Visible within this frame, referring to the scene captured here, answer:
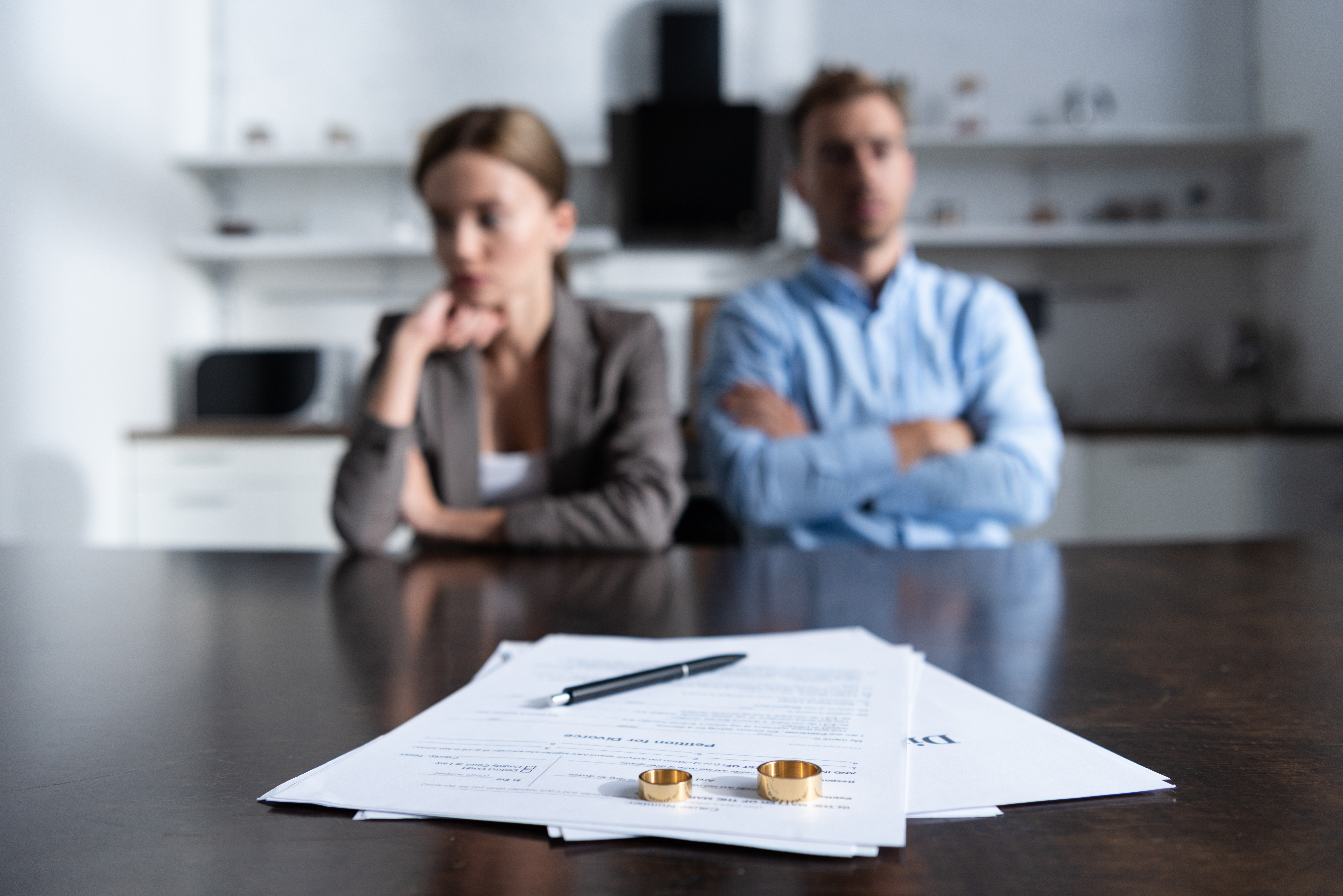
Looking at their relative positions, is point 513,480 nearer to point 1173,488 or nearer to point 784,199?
point 1173,488

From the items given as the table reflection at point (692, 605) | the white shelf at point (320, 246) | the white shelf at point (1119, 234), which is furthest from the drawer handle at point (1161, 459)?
the table reflection at point (692, 605)

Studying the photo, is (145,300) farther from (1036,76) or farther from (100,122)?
(1036,76)

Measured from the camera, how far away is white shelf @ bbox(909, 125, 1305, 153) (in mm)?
3328

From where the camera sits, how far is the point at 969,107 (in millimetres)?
3568

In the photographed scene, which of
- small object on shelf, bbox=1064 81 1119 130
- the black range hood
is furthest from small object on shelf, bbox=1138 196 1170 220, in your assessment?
the black range hood

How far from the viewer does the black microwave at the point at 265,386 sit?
10.9 feet

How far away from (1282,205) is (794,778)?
4007 mm

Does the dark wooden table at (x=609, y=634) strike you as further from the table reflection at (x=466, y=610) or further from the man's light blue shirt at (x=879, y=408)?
the man's light blue shirt at (x=879, y=408)

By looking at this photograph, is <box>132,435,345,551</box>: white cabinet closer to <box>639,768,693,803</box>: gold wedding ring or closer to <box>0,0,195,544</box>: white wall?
<box>0,0,195,544</box>: white wall

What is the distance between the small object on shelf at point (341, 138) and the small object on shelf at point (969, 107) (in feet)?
7.50

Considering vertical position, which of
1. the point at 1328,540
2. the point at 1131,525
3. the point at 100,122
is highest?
the point at 100,122

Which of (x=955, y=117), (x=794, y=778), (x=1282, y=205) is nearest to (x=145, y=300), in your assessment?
(x=955, y=117)

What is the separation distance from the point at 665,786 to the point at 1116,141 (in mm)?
3632

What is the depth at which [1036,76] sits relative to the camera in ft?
12.1
